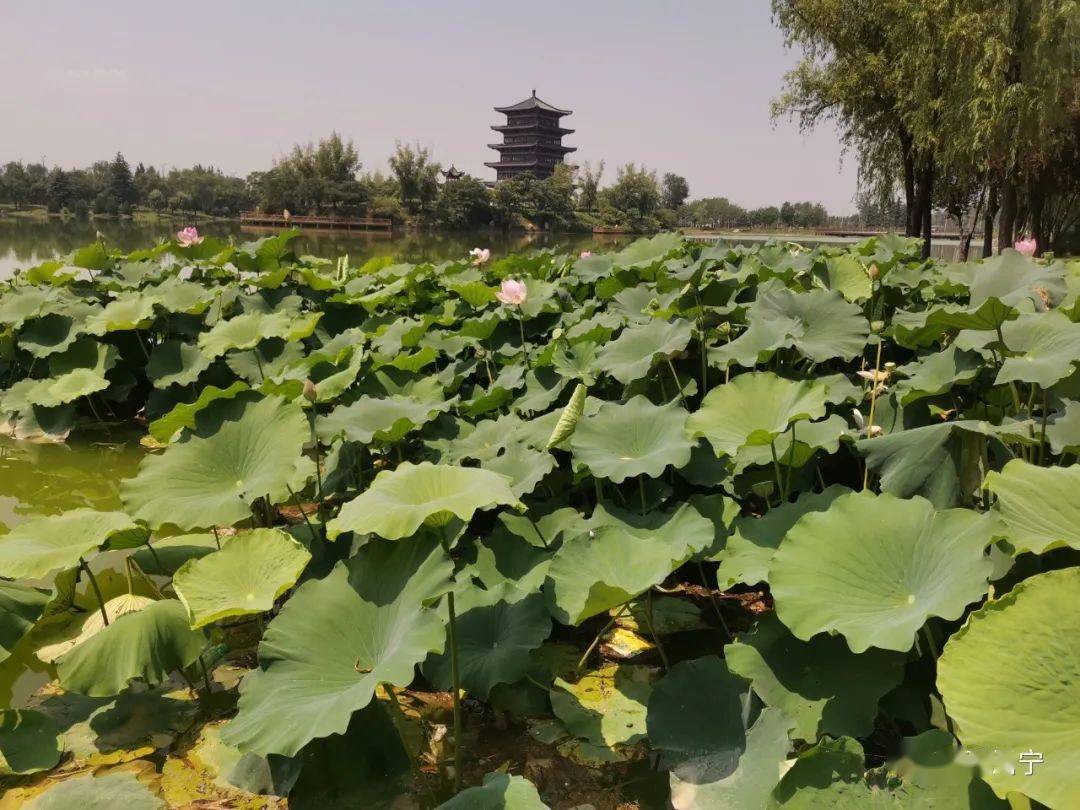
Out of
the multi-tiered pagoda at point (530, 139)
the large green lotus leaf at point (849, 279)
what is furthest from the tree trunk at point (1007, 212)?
the multi-tiered pagoda at point (530, 139)

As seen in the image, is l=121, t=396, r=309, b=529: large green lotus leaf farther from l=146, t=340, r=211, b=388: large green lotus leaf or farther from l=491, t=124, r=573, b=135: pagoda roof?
l=491, t=124, r=573, b=135: pagoda roof

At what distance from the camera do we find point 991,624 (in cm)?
98

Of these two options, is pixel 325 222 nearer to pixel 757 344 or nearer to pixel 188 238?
pixel 188 238

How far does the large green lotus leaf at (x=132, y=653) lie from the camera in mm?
1497

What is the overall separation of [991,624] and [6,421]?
4.82 meters

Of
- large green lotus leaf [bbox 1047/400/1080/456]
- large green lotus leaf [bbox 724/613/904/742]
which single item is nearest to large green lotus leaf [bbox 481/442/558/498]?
large green lotus leaf [bbox 724/613/904/742]

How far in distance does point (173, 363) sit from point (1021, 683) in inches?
151

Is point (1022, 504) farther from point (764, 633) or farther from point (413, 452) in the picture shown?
point (413, 452)

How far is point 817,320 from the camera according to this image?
7.54 feet

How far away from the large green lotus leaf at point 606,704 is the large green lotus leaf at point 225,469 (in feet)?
2.74

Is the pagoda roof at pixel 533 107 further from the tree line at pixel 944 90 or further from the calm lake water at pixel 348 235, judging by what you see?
the tree line at pixel 944 90

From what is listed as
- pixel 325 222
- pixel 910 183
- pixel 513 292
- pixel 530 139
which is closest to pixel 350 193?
pixel 325 222

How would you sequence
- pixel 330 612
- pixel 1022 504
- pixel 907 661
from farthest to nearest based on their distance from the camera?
1. pixel 330 612
2. pixel 907 661
3. pixel 1022 504

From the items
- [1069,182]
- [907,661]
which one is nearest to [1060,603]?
[907,661]
